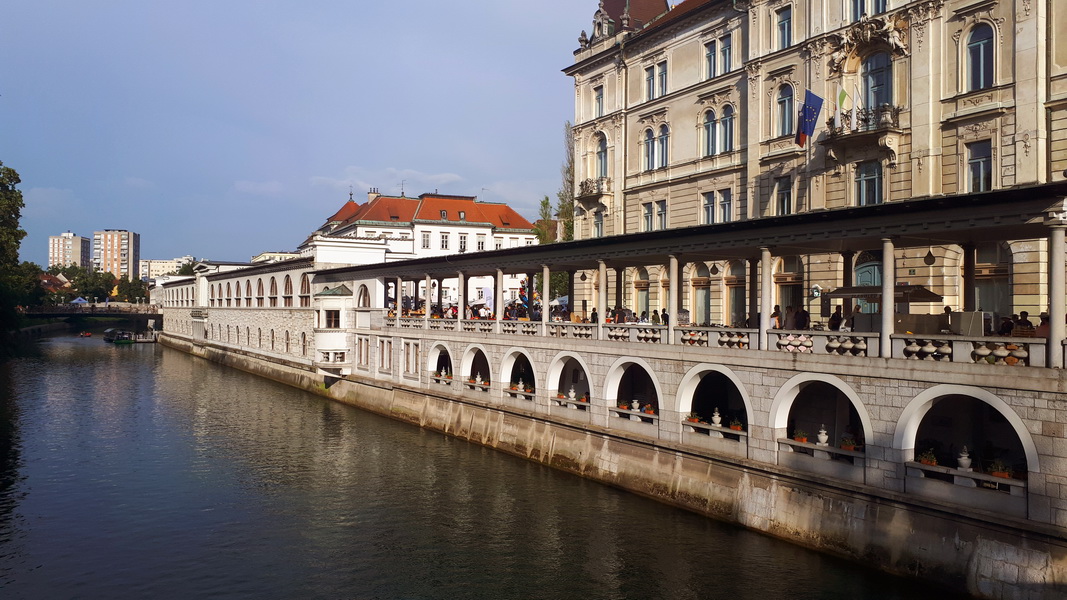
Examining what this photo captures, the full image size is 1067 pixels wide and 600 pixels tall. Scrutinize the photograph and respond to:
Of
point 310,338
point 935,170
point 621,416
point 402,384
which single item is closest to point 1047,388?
point 621,416

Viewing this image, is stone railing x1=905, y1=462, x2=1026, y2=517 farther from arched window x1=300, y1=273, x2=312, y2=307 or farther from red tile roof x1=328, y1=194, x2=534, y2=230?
red tile roof x1=328, y1=194, x2=534, y2=230

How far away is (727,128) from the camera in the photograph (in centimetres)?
4241

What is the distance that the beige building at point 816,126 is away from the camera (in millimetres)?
28719

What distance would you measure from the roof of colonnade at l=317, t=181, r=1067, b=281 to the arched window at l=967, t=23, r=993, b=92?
9.03 m

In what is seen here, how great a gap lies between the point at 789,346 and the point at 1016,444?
6.22 metres

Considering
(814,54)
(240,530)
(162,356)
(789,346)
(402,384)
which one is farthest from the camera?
(162,356)

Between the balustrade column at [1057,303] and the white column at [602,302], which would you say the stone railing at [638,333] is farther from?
the balustrade column at [1057,303]

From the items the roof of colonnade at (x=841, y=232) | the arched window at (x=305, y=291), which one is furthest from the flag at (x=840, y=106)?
the arched window at (x=305, y=291)

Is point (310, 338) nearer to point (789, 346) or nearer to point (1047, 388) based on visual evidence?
point (789, 346)

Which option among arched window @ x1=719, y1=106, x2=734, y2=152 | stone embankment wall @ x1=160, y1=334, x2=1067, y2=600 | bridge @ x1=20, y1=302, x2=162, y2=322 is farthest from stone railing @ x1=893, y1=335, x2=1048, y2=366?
bridge @ x1=20, y1=302, x2=162, y2=322

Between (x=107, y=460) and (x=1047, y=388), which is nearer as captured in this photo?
(x=1047, y=388)

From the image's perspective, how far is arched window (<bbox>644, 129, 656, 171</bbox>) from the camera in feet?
156

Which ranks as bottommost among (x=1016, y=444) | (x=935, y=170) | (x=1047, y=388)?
(x=1016, y=444)

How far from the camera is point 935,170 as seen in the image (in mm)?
31781
